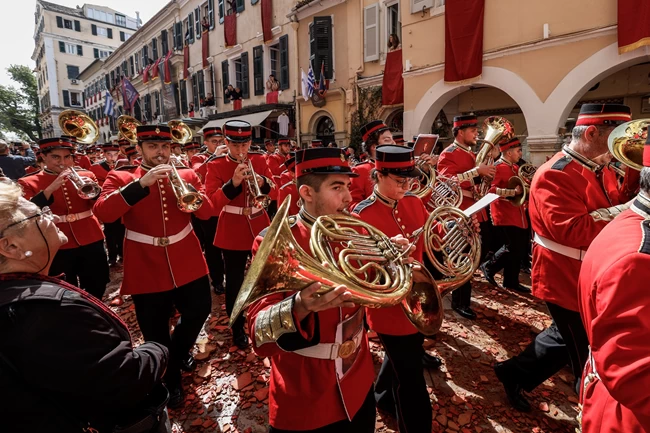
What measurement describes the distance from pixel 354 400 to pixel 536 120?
411 inches

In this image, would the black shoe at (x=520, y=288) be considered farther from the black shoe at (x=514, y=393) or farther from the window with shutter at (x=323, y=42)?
the window with shutter at (x=323, y=42)

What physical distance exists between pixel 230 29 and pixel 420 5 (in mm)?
13329

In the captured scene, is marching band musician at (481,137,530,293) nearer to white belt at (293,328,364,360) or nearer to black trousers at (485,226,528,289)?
black trousers at (485,226,528,289)

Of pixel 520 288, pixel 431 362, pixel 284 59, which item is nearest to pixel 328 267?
pixel 431 362

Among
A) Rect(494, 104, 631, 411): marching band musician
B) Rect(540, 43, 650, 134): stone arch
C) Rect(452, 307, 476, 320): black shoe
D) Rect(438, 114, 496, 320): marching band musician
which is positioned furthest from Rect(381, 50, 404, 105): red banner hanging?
Rect(494, 104, 631, 411): marching band musician

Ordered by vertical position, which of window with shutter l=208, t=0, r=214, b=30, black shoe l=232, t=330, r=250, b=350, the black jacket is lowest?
black shoe l=232, t=330, r=250, b=350

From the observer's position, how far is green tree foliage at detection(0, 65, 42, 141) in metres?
47.3

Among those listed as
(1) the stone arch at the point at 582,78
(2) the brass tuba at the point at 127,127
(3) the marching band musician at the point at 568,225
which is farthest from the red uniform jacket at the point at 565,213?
(1) the stone arch at the point at 582,78

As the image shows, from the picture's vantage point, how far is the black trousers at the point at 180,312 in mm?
3400

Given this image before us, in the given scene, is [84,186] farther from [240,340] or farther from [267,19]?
[267,19]

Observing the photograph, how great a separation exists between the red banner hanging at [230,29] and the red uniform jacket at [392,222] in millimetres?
21326

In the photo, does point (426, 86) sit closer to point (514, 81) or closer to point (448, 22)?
point (448, 22)

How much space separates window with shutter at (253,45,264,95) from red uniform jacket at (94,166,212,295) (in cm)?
1774

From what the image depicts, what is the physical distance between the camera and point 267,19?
60.5 feet
